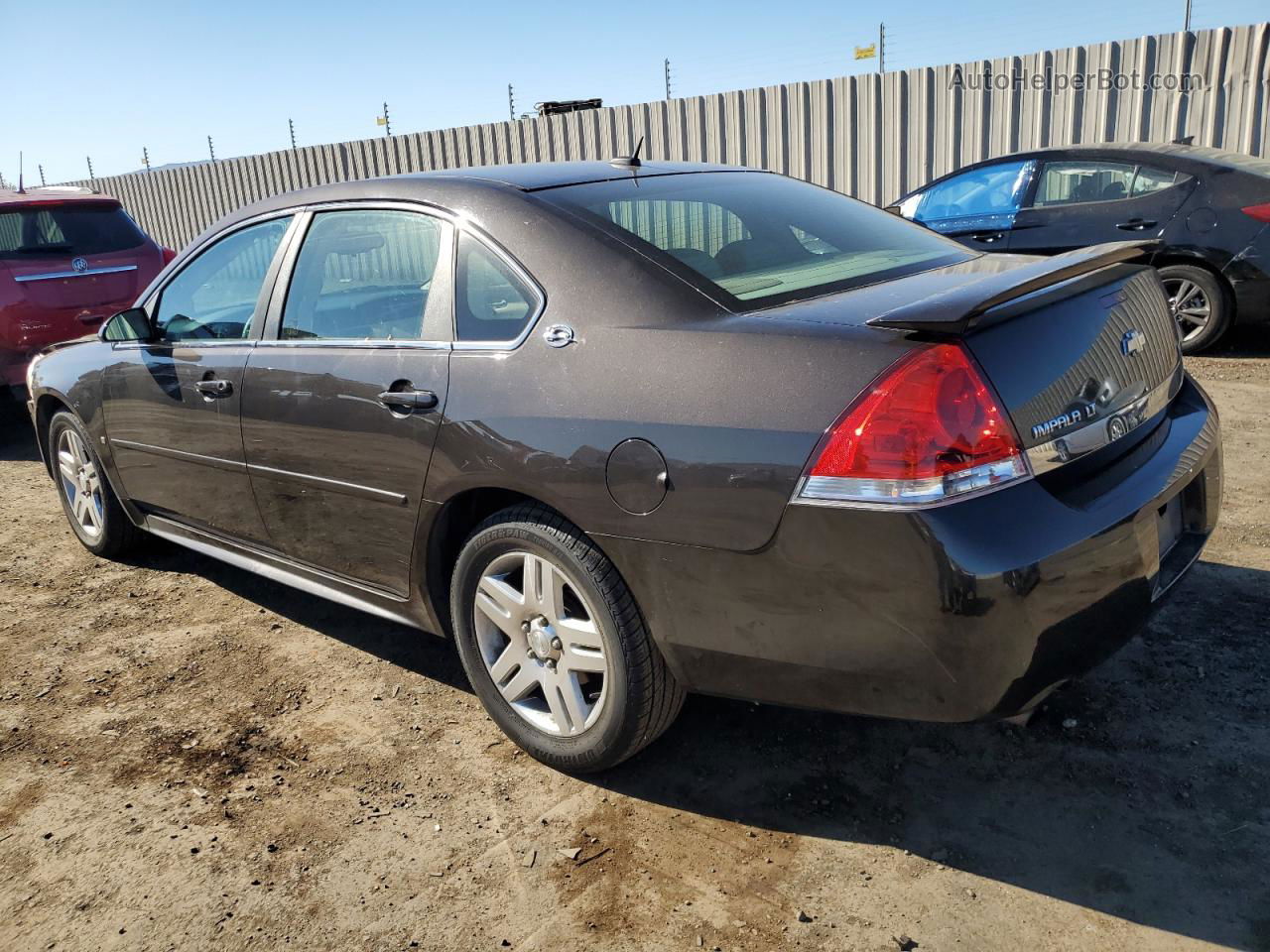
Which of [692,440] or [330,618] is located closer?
[692,440]

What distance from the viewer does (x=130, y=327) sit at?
13.0ft

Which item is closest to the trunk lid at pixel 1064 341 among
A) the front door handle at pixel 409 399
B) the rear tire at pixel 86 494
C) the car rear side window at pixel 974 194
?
the front door handle at pixel 409 399

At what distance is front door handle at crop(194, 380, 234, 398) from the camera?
3.47m

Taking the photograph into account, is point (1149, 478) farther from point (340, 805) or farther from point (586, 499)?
point (340, 805)

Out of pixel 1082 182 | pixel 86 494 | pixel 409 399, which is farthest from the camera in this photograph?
pixel 1082 182

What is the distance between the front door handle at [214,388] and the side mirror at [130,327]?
0.51 meters

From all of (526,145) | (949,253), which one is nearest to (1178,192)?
(949,253)

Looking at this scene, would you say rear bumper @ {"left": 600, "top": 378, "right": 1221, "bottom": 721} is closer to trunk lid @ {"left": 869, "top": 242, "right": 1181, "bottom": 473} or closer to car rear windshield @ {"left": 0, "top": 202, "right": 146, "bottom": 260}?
trunk lid @ {"left": 869, "top": 242, "right": 1181, "bottom": 473}

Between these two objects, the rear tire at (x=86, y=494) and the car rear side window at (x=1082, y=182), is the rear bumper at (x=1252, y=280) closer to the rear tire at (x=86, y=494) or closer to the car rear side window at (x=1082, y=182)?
the car rear side window at (x=1082, y=182)

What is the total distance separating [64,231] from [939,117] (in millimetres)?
7773

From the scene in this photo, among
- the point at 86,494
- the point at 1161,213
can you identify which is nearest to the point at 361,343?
the point at 86,494

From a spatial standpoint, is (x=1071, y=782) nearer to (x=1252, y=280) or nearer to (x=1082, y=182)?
(x=1252, y=280)

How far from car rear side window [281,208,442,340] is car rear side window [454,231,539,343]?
5.3 inches

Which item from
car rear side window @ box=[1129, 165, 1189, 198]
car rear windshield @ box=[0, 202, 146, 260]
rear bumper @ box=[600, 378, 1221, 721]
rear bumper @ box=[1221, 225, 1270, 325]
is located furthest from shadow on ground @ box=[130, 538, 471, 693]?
car rear side window @ box=[1129, 165, 1189, 198]
